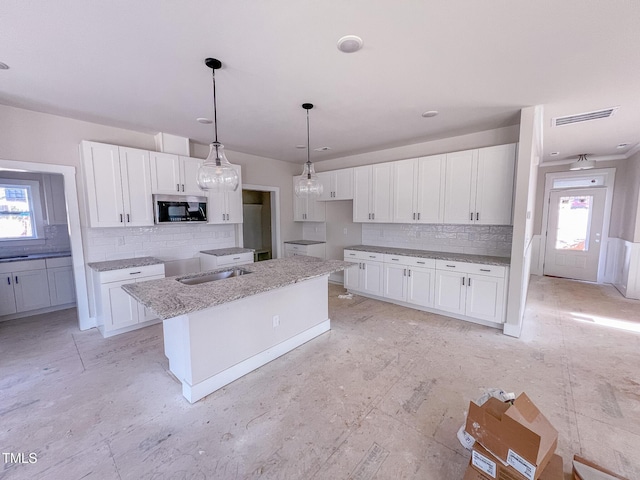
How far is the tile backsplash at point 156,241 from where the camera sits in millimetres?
3521

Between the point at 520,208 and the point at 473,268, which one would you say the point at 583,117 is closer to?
the point at 520,208

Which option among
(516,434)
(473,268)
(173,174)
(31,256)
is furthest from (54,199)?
(473,268)

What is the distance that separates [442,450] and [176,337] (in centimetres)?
216

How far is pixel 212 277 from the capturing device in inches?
106

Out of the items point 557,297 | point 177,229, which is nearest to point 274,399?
point 177,229

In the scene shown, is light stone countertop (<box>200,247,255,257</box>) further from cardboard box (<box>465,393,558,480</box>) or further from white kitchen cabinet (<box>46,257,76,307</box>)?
cardboard box (<box>465,393,558,480</box>)

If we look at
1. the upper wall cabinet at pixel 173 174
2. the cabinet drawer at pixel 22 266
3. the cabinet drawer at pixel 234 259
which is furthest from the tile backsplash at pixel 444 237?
the cabinet drawer at pixel 22 266

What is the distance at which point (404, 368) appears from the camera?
258 centimetres

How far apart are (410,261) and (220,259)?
9.71 ft

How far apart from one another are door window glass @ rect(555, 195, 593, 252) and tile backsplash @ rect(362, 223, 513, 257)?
3534 millimetres

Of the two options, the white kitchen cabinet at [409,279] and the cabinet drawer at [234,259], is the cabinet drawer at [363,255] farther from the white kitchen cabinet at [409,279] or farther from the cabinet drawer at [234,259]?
the cabinet drawer at [234,259]

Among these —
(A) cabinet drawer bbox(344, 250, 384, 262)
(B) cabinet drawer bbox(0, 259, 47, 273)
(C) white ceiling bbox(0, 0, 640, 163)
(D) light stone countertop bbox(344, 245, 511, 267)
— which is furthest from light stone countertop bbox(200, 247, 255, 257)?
(B) cabinet drawer bbox(0, 259, 47, 273)

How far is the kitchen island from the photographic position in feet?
6.64

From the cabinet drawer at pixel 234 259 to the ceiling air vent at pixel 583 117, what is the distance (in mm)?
4644
